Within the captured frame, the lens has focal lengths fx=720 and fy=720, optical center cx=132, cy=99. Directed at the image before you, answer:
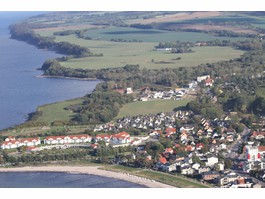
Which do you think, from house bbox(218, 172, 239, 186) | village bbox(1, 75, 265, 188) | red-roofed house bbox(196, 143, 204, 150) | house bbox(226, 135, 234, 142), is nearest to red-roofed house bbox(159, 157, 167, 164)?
village bbox(1, 75, 265, 188)

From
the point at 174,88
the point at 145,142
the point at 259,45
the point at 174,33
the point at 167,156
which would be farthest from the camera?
the point at 174,33

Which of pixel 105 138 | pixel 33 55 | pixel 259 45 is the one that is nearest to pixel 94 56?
pixel 33 55

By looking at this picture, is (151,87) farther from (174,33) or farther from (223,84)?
(174,33)

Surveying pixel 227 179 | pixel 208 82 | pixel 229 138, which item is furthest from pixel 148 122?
pixel 208 82

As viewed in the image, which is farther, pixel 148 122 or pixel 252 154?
pixel 148 122

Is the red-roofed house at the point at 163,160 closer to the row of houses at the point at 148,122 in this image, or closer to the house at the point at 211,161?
the house at the point at 211,161

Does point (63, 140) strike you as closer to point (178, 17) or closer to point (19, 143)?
point (19, 143)

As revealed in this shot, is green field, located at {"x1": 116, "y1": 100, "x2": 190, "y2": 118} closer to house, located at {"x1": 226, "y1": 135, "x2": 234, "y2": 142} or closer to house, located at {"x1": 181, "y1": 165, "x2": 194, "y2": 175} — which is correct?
house, located at {"x1": 226, "y1": 135, "x2": 234, "y2": 142}
